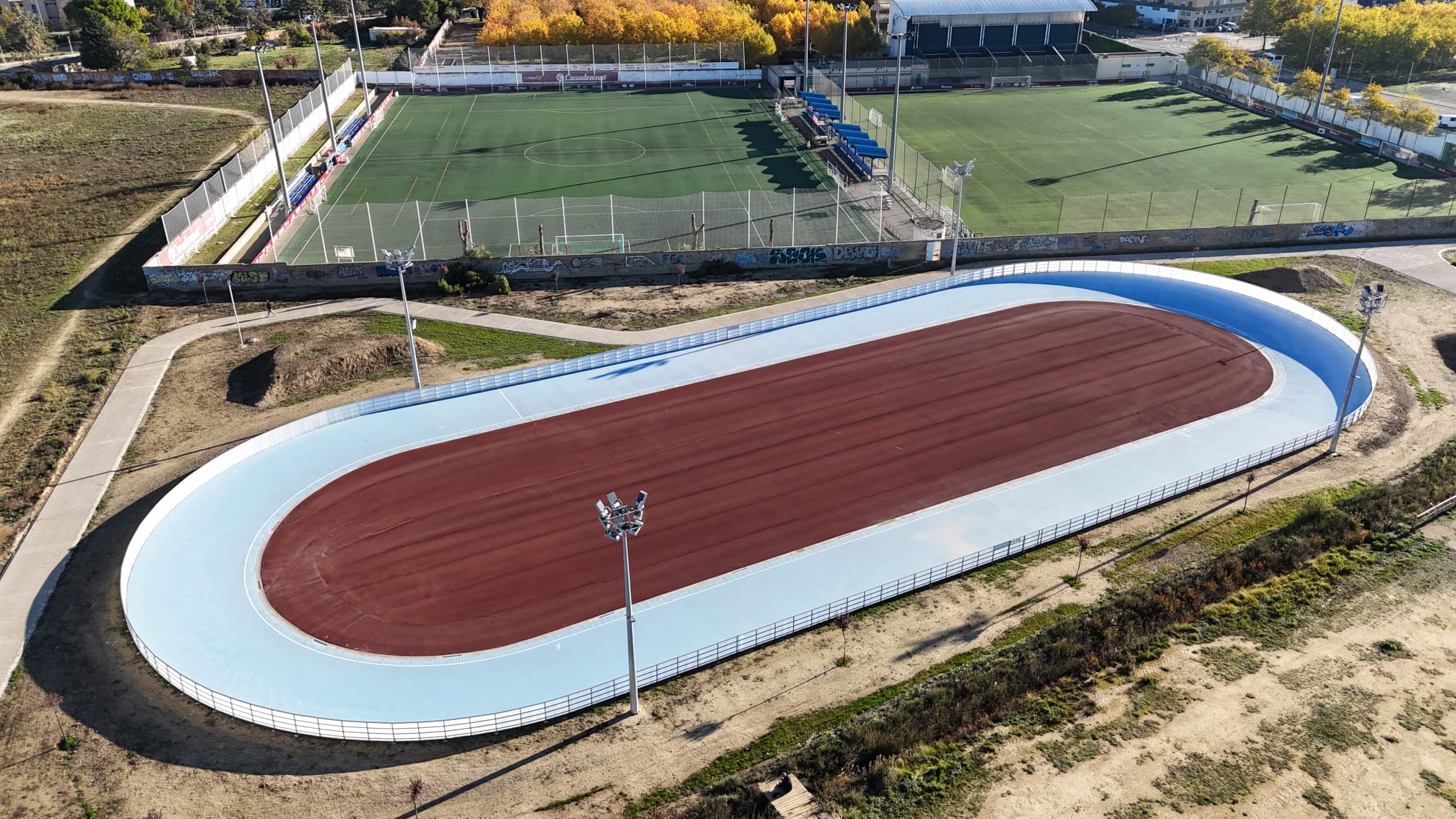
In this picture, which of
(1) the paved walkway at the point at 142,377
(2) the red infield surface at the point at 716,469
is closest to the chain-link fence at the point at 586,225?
(1) the paved walkway at the point at 142,377

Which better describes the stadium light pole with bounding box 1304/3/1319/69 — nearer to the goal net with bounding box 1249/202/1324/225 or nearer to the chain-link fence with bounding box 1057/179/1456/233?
the chain-link fence with bounding box 1057/179/1456/233

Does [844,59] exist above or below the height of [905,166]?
above

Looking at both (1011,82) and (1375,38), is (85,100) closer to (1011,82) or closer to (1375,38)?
(1011,82)

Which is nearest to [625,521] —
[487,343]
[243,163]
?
[487,343]

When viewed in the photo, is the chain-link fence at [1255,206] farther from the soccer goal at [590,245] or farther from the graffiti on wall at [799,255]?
the soccer goal at [590,245]

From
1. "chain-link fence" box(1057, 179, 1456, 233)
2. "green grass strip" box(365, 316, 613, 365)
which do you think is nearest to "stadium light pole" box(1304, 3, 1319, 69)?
"chain-link fence" box(1057, 179, 1456, 233)
